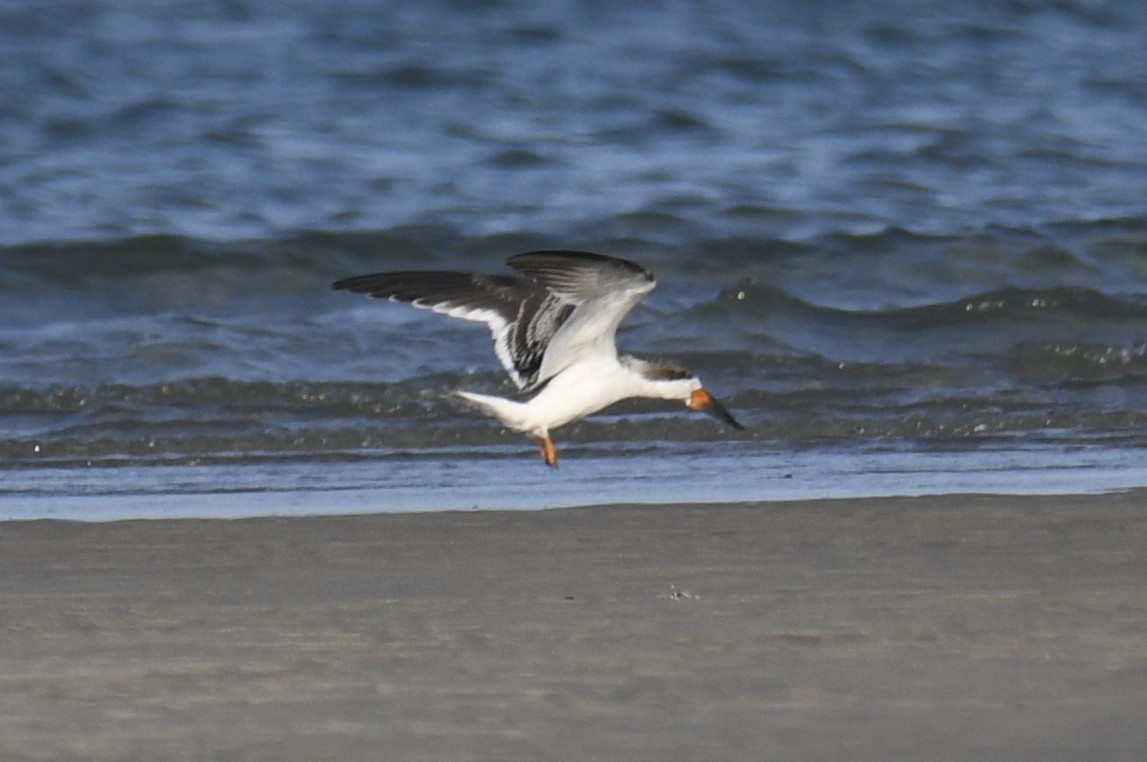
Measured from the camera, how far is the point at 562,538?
228 inches

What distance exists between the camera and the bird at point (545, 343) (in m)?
6.39

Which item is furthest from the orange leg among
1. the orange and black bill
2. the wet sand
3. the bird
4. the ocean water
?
the orange and black bill

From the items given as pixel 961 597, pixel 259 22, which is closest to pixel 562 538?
pixel 961 597

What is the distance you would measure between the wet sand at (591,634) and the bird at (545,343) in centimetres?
51

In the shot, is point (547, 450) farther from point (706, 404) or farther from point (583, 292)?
point (583, 292)

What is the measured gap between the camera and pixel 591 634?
4602 millimetres

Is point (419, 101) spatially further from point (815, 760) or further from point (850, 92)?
point (815, 760)

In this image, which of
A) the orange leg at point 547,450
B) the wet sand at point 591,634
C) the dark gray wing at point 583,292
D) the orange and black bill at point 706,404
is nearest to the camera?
the wet sand at point 591,634

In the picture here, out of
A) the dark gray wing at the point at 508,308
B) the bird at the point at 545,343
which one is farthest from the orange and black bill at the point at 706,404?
the dark gray wing at the point at 508,308

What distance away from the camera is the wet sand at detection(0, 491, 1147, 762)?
3826 mm

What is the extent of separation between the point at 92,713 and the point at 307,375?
5.22m

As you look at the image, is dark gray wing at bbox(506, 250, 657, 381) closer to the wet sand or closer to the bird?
the bird

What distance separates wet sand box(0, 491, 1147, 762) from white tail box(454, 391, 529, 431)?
1.29 ft

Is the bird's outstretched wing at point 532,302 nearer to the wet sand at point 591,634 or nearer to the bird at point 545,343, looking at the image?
the bird at point 545,343
